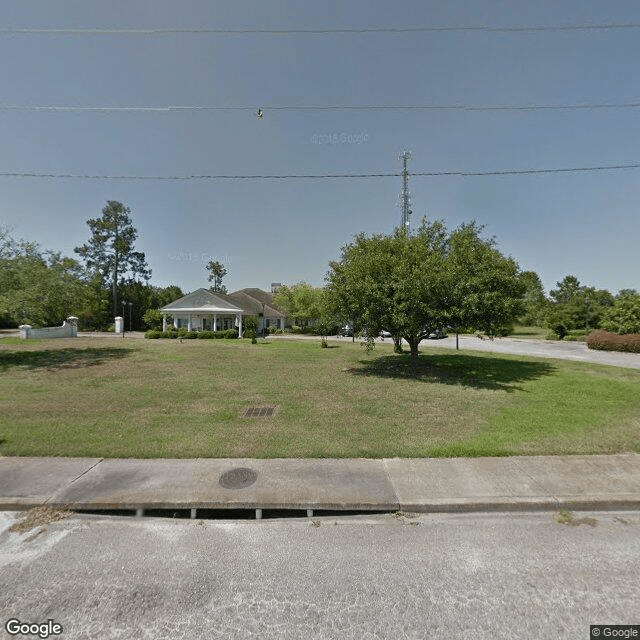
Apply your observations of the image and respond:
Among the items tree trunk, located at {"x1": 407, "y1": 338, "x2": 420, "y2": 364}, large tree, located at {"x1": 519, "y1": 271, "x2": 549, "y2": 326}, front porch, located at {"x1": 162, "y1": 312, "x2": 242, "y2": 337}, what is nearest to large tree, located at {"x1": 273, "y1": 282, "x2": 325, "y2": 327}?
front porch, located at {"x1": 162, "y1": 312, "x2": 242, "y2": 337}

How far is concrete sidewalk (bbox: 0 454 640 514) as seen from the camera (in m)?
3.57

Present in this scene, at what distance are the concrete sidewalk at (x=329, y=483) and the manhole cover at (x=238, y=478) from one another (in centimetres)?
1

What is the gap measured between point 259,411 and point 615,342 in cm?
2500

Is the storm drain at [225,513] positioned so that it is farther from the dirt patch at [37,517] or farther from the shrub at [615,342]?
the shrub at [615,342]

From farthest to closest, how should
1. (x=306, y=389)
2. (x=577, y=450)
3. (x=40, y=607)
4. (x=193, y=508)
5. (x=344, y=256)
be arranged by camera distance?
(x=344, y=256) → (x=306, y=389) → (x=577, y=450) → (x=193, y=508) → (x=40, y=607)

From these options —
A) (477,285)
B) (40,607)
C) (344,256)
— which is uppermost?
(344,256)

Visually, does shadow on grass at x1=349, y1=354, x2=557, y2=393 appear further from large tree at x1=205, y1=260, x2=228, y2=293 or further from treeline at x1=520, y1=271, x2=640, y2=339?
large tree at x1=205, y1=260, x2=228, y2=293

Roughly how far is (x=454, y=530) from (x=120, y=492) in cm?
379

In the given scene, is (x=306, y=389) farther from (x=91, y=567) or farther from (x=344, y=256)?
(x=91, y=567)

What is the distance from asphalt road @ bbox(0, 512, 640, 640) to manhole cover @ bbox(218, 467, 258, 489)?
0.57m

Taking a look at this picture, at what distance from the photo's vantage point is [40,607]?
2.35m

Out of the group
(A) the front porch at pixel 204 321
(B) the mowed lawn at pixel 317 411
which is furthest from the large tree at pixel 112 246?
(B) the mowed lawn at pixel 317 411

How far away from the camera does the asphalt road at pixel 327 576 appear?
7.26 feet

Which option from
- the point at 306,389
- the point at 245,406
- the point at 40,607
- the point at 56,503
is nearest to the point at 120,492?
the point at 56,503
